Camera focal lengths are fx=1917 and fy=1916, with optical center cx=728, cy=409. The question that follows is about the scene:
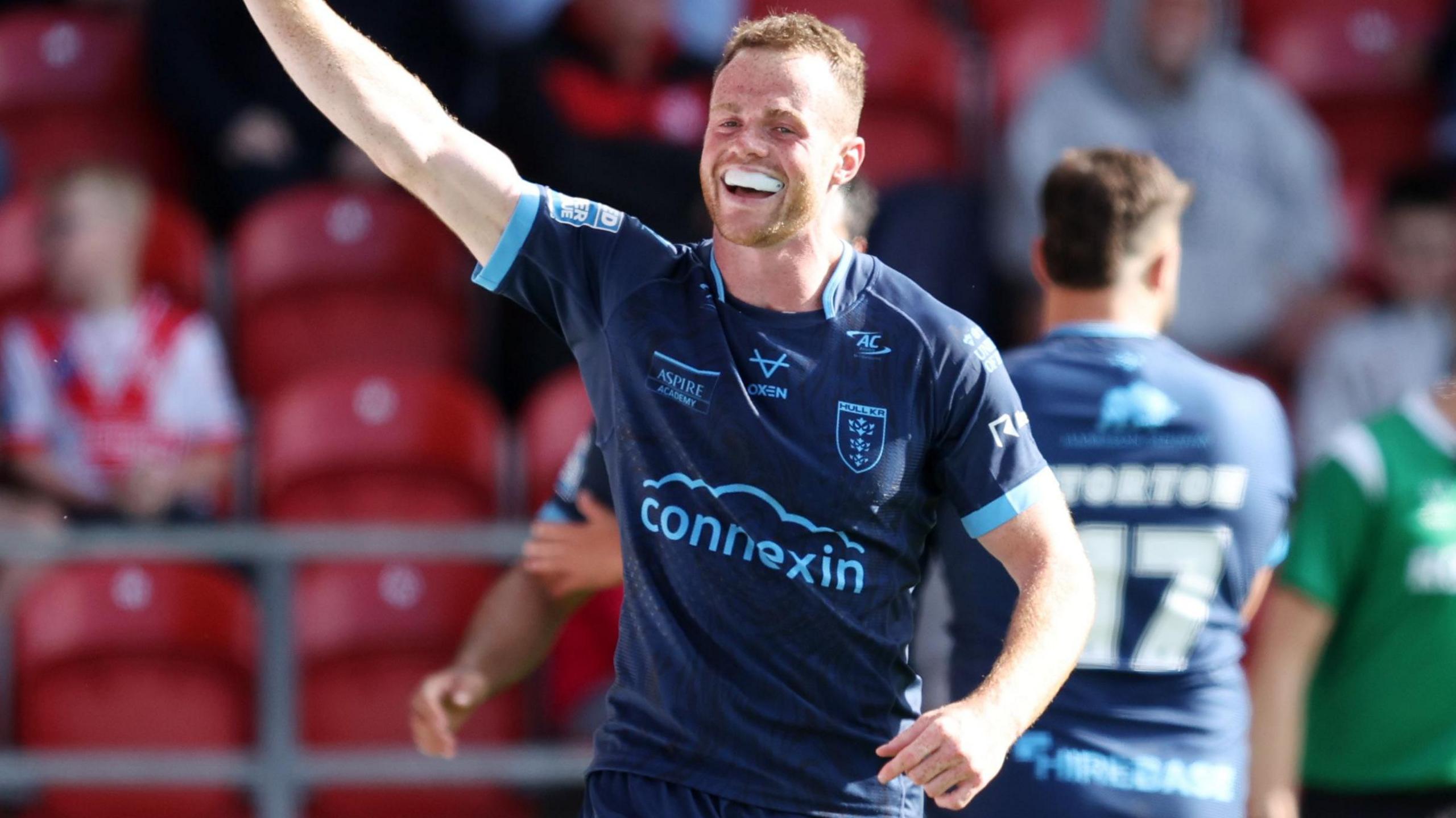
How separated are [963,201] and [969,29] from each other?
231 centimetres

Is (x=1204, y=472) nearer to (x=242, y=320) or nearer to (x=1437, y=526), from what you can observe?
(x=1437, y=526)

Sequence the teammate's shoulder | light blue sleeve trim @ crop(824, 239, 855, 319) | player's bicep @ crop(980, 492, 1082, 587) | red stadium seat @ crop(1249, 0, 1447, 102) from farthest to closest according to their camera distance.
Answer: red stadium seat @ crop(1249, 0, 1447, 102)
the teammate's shoulder
light blue sleeve trim @ crop(824, 239, 855, 319)
player's bicep @ crop(980, 492, 1082, 587)

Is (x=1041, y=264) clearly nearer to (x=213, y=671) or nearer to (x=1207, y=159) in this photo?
(x=213, y=671)

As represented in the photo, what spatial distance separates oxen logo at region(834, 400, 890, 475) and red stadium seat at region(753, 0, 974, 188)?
4.90 m

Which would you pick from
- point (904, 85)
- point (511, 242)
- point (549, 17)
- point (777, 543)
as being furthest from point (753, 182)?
point (904, 85)

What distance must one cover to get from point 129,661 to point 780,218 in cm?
405

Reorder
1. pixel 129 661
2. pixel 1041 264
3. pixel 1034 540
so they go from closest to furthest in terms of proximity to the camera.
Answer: pixel 1034 540, pixel 1041 264, pixel 129 661

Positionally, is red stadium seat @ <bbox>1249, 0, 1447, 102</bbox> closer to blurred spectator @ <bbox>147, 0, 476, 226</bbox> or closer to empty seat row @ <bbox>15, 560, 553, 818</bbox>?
blurred spectator @ <bbox>147, 0, 476, 226</bbox>

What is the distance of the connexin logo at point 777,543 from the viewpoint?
310cm

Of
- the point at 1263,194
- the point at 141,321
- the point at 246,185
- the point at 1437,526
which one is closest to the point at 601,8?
the point at 246,185

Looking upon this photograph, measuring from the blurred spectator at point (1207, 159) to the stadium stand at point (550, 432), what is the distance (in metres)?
1.80

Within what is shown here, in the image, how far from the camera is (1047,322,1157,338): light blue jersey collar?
13.4 ft

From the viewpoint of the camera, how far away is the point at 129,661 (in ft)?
20.9

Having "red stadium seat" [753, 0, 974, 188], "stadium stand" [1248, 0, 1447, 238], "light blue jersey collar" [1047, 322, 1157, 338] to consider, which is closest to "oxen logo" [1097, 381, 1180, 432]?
"light blue jersey collar" [1047, 322, 1157, 338]
